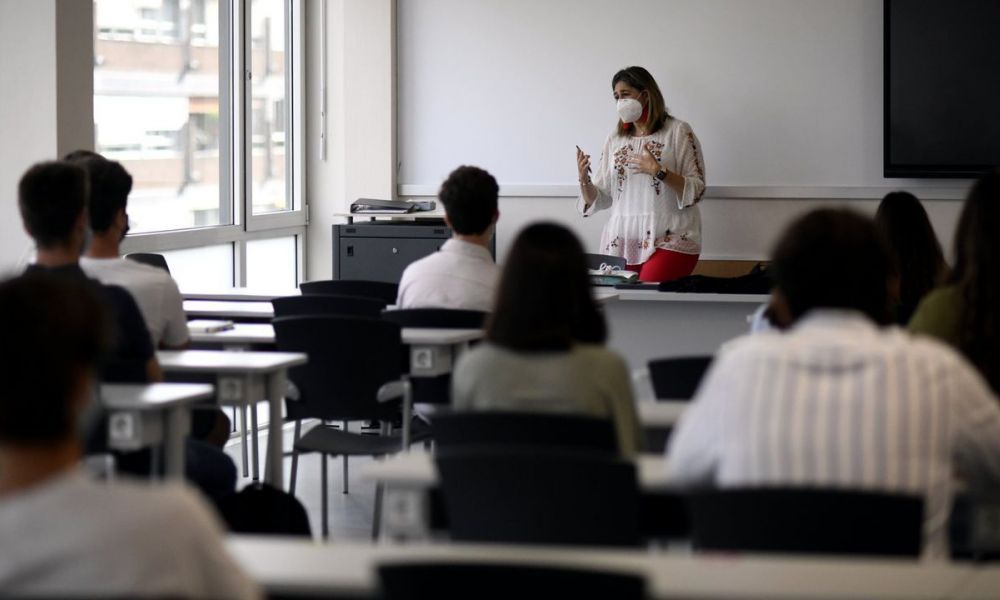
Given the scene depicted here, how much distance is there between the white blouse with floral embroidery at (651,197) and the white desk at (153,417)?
429 centimetres

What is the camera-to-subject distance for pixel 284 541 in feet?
6.68

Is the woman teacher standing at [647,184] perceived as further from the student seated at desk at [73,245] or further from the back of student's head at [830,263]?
the back of student's head at [830,263]

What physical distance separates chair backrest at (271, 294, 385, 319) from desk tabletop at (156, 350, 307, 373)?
3.24 ft

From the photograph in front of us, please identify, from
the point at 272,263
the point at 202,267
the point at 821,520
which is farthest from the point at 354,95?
the point at 821,520

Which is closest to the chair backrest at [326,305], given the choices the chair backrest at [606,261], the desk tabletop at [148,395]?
the desk tabletop at [148,395]

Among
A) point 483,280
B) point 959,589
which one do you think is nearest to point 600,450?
point 959,589

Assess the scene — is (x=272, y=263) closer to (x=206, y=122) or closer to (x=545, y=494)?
(x=206, y=122)

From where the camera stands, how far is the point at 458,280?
4730 millimetres

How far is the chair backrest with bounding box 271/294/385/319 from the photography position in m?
4.97

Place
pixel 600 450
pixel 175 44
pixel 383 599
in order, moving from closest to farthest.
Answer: pixel 383 599
pixel 600 450
pixel 175 44

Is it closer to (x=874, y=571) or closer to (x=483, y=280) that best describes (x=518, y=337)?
(x=874, y=571)

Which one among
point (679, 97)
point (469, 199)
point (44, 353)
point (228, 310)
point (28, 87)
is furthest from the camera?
point (679, 97)

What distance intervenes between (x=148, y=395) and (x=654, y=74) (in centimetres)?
536

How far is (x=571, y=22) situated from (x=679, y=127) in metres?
1.35
